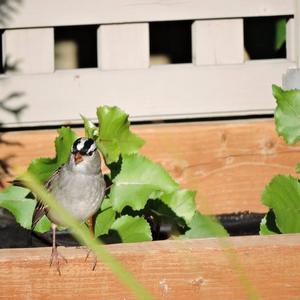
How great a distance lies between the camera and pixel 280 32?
4.62 m

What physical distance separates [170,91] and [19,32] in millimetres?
663

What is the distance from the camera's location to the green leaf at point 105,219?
3.42 m

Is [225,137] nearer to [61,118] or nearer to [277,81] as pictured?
[277,81]

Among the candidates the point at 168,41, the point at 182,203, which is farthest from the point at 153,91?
the point at 168,41

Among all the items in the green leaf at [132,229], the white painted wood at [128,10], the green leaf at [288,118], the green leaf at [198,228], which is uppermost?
the white painted wood at [128,10]

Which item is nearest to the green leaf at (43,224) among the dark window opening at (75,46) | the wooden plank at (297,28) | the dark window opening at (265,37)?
the wooden plank at (297,28)

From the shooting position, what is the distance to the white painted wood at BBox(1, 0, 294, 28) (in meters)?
4.17

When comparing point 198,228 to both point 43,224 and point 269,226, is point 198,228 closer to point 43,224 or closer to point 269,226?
point 269,226

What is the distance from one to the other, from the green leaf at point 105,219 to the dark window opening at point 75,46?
2293 mm

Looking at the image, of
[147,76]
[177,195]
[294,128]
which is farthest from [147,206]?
[147,76]

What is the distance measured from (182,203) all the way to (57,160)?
1.54 feet

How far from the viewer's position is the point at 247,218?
165 inches

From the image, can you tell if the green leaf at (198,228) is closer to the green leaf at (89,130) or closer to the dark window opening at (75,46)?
the green leaf at (89,130)

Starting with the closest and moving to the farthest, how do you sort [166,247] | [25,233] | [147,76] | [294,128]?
[166,247], [294,128], [25,233], [147,76]
